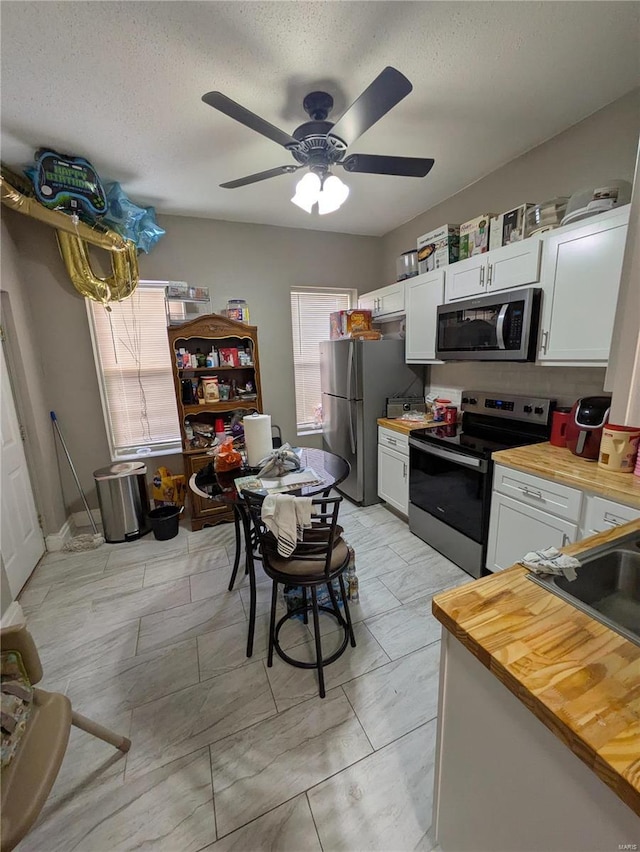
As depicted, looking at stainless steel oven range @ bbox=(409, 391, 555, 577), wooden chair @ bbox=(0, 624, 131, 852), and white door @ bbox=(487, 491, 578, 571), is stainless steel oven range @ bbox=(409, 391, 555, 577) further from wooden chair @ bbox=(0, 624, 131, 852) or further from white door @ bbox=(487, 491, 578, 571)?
wooden chair @ bbox=(0, 624, 131, 852)

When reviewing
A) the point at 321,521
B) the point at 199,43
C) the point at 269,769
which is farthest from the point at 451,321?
the point at 269,769

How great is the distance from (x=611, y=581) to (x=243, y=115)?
2.15 meters

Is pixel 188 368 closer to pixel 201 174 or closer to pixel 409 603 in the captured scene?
pixel 201 174

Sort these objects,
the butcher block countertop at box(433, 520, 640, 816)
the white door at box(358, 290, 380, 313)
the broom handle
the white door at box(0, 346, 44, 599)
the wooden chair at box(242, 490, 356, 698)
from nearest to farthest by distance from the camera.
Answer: the butcher block countertop at box(433, 520, 640, 816), the wooden chair at box(242, 490, 356, 698), the white door at box(0, 346, 44, 599), the broom handle, the white door at box(358, 290, 380, 313)

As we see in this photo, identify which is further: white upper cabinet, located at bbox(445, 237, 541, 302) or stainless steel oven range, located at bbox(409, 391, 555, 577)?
stainless steel oven range, located at bbox(409, 391, 555, 577)

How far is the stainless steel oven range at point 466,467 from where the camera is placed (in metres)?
2.18

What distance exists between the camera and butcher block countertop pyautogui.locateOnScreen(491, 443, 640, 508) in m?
1.49

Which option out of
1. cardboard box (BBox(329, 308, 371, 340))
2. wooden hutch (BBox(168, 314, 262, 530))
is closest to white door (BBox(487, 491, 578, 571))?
cardboard box (BBox(329, 308, 371, 340))

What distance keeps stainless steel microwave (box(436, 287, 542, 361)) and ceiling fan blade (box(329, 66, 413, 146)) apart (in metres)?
1.26

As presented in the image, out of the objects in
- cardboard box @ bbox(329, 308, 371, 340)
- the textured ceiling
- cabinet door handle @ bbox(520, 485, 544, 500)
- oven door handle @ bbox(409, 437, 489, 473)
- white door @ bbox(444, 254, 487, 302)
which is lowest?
cabinet door handle @ bbox(520, 485, 544, 500)

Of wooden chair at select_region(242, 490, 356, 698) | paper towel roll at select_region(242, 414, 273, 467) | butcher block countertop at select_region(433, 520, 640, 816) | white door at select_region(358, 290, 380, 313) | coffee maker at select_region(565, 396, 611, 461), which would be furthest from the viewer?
white door at select_region(358, 290, 380, 313)

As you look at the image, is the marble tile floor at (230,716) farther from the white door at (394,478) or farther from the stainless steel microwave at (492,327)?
the stainless steel microwave at (492,327)

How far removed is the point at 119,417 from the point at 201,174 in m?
2.21

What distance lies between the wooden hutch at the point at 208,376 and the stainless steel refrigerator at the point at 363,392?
2.62 ft
